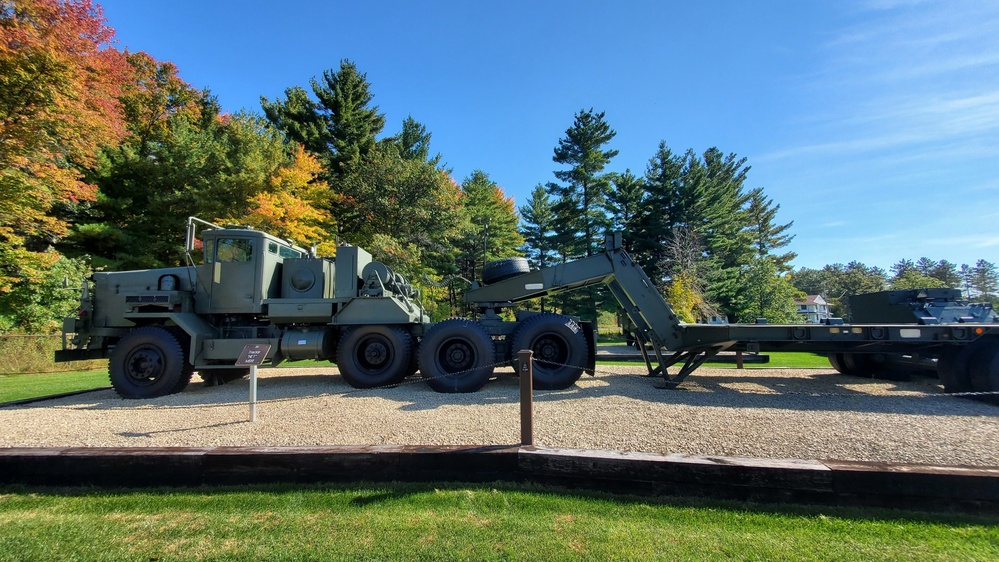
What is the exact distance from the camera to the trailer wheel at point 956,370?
260 inches

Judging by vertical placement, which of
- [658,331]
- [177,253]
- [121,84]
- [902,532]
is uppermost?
[121,84]

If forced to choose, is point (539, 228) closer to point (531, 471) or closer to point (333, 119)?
point (333, 119)

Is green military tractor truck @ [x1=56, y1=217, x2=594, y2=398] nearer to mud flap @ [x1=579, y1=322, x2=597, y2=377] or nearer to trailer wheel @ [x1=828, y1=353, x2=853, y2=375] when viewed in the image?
mud flap @ [x1=579, y1=322, x2=597, y2=377]

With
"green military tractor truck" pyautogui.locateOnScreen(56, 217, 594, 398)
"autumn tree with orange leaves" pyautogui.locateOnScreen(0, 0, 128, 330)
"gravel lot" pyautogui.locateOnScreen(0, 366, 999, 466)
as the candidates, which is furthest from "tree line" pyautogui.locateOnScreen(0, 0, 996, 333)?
"gravel lot" pyautogui.locateOnScreen(0, 366, 999, 466)

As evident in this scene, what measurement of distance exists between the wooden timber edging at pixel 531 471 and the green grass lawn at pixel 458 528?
0.39 feet

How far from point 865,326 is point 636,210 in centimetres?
2818

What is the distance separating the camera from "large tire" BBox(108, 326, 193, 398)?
7.33m

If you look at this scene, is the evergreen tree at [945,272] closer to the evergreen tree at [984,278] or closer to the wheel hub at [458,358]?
the evergreen tree at [984,278]

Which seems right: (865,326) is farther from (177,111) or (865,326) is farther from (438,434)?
(177,111)

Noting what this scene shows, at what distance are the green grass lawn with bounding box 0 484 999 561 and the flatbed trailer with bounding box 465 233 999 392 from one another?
4.40m

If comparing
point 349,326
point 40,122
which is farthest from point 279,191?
point 349,326

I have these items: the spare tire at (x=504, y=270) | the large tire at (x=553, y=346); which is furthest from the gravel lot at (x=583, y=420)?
the spare tire at (x=504, y=270)

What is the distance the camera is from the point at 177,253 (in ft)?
68.1

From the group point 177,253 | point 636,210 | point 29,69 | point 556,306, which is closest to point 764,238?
point 636,210
